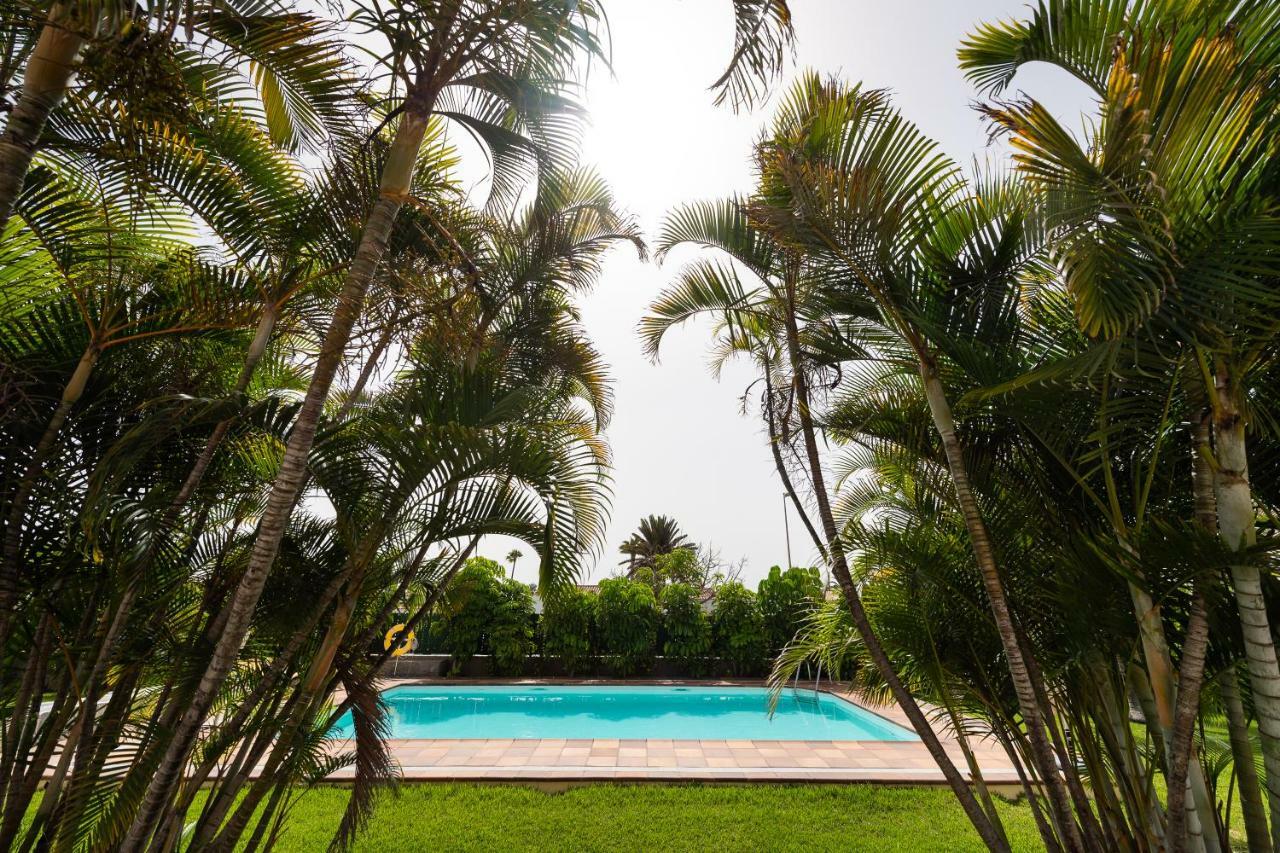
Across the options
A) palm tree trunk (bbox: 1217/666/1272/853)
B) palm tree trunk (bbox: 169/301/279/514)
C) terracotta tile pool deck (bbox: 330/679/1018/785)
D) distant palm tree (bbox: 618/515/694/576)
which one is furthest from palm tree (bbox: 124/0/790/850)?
distant palm tree (bbox: 618/515/694/576)

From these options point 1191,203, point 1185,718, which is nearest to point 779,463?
point 1185,718

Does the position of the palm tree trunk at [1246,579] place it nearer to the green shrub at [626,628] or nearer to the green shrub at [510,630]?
the green shrub at [626,628]

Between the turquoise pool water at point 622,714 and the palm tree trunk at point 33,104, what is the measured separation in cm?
844

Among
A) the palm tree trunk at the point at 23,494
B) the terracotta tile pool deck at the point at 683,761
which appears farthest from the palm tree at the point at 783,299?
the terracotta tile pool deck at the point at 683,761

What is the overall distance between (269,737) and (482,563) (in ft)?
31.7

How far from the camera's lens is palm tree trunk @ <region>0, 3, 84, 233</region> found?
1.51m

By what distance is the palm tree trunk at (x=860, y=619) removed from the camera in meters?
2.83

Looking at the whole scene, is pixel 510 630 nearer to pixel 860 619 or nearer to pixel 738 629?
pixel 738 629

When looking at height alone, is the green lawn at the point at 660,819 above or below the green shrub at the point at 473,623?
below

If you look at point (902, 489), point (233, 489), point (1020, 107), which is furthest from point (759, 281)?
point (233, 489)

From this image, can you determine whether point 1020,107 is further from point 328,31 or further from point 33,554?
point 33,554

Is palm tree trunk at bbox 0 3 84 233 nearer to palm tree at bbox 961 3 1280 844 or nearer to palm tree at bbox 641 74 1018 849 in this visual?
palm tree at bbox 641 74 1018 849

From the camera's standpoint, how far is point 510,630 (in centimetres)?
1157

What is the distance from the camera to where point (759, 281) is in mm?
3754
